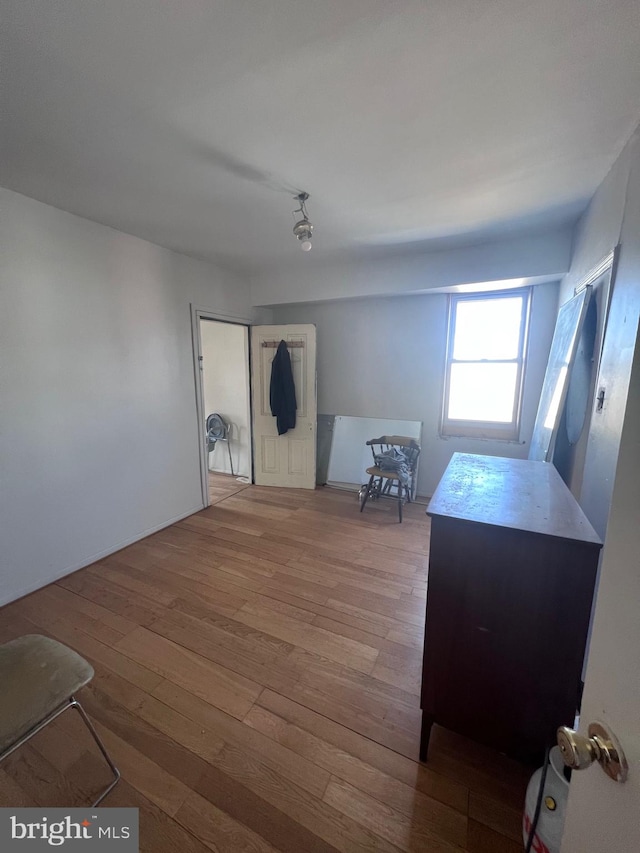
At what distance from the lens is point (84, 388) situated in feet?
7.88

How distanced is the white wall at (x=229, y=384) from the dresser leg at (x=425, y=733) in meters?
3.47

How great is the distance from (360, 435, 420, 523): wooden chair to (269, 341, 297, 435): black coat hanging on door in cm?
103

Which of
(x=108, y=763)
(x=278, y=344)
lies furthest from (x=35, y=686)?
(x=278, y=344)

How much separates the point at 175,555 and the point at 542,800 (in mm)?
2515

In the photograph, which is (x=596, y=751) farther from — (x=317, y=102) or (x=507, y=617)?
(x=317, y=102)

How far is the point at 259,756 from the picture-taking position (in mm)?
1277

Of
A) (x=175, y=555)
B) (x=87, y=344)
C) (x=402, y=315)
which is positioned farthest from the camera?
(x=402, y=315)

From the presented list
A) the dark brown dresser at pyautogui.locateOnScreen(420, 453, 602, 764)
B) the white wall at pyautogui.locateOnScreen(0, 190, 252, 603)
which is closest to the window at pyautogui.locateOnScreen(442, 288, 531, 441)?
the dark brown dresser at pyautogui.locateOnScreen(420, 453, 602, 764)

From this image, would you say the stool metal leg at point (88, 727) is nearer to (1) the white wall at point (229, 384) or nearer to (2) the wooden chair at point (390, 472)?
(2) the wooden chair at point (390, 472)

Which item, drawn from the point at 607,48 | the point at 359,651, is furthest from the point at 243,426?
the point at 607,48

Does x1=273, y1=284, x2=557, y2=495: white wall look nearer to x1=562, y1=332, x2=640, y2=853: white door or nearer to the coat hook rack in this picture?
the coat hook rack

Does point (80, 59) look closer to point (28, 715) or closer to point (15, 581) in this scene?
point (28, 715)
